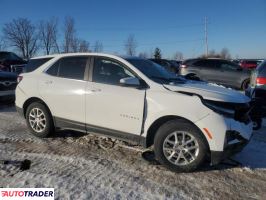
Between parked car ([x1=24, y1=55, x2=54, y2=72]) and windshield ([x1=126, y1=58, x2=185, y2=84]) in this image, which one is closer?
windshield ([x1=126, y1=58, x2=185, y2=84])

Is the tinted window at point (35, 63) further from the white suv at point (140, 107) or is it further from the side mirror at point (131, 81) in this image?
the side mirror at point (131, 81)

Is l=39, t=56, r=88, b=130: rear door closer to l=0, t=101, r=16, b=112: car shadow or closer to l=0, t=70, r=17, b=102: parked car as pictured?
l=0, t=101, r=16, b=112: car shadow

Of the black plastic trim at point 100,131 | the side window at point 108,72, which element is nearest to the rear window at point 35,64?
the black plastic trim at point 100,131

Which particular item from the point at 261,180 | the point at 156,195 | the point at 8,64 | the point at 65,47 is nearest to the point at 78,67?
the point at 156,195

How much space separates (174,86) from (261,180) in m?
1.78

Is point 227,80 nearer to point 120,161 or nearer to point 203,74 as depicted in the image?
point 203,74

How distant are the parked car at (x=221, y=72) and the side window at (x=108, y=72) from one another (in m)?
10.6

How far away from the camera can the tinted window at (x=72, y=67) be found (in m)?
5.71

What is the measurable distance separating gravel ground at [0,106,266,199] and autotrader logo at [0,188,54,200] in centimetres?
11

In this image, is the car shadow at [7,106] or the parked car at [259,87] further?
the car shadow at [7,106]

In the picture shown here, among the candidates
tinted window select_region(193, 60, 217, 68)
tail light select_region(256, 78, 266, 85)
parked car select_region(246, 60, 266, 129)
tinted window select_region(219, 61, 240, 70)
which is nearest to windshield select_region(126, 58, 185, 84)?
Result: parked car select_region(246, 60, 266, 129)

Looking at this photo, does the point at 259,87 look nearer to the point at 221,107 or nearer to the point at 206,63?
the point at 221,107

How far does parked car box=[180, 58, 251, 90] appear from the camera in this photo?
15570 mm

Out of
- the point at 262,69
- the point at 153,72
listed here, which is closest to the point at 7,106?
the point at 153,72
